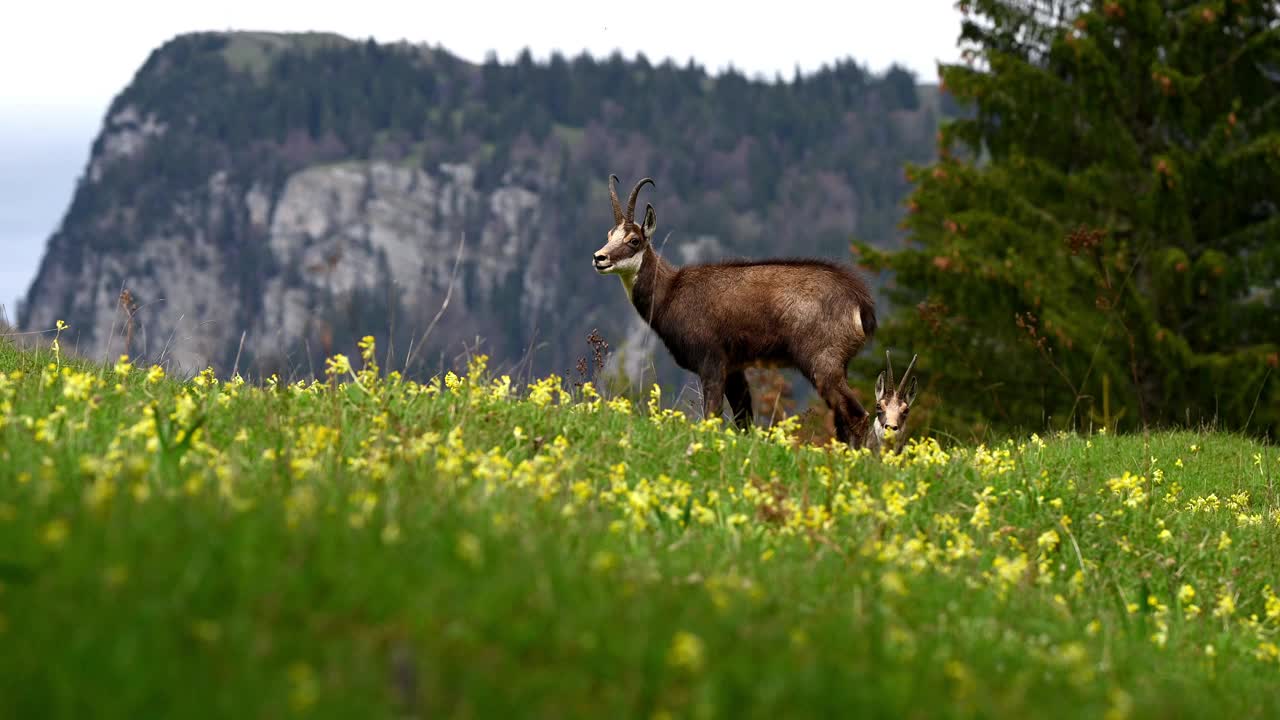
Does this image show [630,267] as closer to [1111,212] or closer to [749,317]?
[749,317]

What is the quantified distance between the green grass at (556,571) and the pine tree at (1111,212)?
58.6 feet

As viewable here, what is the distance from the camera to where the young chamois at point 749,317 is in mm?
13102

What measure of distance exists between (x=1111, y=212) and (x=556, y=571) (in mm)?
27873

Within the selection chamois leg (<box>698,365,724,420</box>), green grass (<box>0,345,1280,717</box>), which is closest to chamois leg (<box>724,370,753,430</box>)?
chamois leg (<box>698,365,724,420</box>)

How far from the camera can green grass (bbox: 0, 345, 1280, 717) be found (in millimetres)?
3734

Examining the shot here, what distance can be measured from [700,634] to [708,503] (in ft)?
11.4

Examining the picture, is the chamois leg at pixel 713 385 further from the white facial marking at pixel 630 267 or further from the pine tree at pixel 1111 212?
the pine tree at pixel 1111 212

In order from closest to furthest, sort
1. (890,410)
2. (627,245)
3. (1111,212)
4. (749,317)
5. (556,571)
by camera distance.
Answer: (556,571) < (890,410) < (749,317) < (627,245) < (1111,212)

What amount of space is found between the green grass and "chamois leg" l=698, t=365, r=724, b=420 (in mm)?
3135

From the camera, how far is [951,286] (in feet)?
94.4

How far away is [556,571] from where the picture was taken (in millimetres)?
4605

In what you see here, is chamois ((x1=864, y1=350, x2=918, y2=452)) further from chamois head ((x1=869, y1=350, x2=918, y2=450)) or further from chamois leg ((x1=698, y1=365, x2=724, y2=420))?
chamois leg ((x1=698, y1=365, x2=724, y2=420))

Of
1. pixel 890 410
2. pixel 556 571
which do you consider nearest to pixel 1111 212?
pixel 890 410

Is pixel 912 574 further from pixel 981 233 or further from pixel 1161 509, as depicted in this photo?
pixel 981 233
